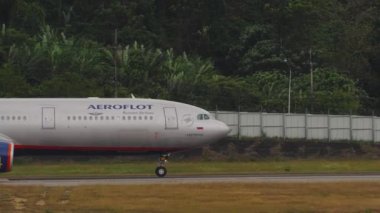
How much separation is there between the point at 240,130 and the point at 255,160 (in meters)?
5.48

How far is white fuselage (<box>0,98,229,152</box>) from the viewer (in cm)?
4606

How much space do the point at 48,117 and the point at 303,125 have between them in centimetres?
2901

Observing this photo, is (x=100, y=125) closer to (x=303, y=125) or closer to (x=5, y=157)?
(x=5, y=157)

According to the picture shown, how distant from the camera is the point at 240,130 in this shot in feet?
226

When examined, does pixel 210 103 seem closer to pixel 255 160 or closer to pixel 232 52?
pixel 255 160

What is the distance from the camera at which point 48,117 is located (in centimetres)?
4625

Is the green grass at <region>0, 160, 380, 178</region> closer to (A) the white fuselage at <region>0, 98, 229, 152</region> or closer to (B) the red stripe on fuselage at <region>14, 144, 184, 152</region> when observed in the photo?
(B) the red stripe on fuselage at <region>14, 144, 184, 152</region>

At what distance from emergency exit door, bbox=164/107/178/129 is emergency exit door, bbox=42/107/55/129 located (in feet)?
19.4

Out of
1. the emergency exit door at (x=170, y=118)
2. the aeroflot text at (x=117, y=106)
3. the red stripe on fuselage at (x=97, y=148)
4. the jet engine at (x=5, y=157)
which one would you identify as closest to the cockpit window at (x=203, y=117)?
the emergency exit door at (x=170, y=118)

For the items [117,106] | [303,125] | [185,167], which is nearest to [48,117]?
[117,106]

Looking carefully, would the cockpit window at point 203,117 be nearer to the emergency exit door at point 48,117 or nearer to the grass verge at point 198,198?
the emergency exit door at point 48,117

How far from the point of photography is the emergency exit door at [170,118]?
153 ft

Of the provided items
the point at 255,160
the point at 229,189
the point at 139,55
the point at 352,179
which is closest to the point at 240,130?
the point at 255,160

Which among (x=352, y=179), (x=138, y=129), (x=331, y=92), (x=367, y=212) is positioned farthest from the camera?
(x=331, y=92)
